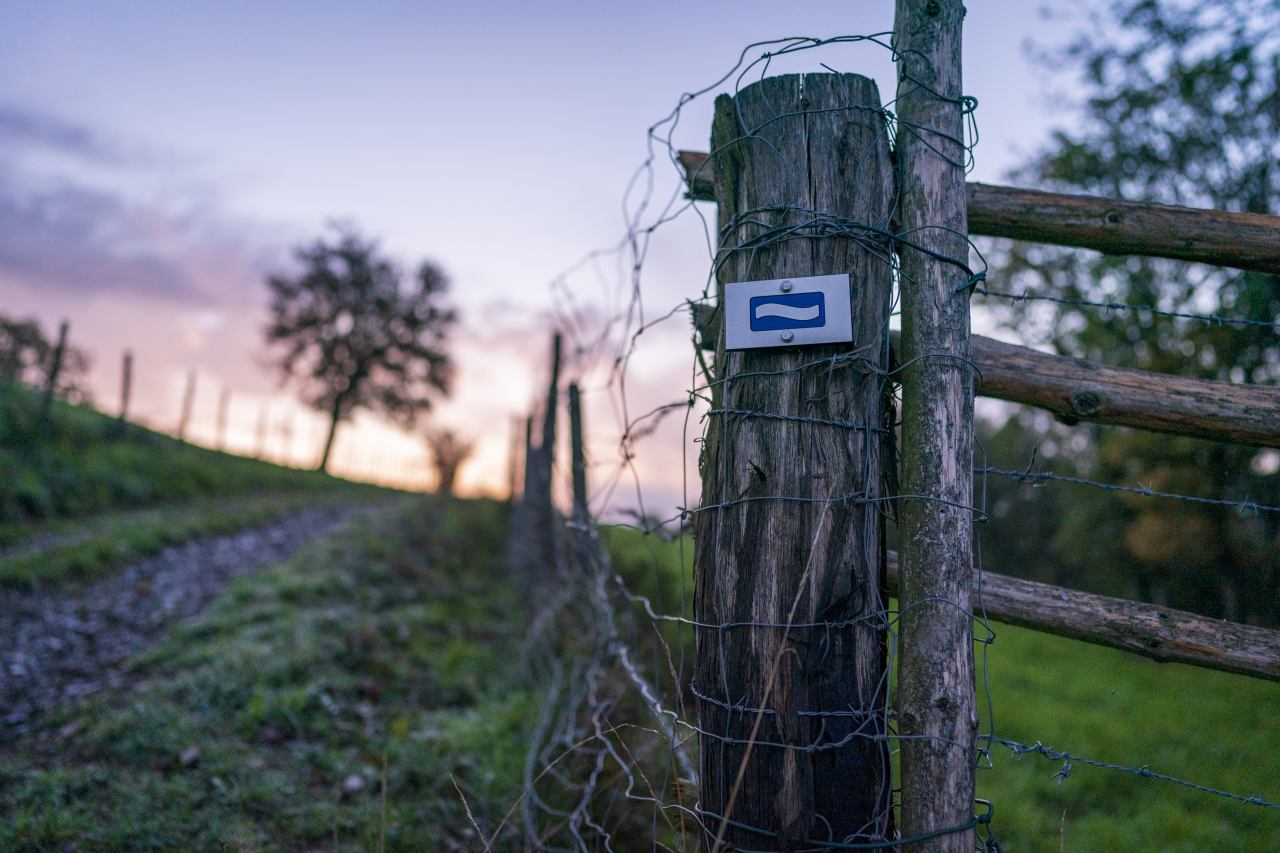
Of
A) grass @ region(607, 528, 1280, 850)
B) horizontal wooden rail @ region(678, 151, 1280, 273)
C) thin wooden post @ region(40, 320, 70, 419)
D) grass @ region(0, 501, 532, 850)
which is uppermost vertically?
thin wooden post @ region(40, 320, 70, 419)

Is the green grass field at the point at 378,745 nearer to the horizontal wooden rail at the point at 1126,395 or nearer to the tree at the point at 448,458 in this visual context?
the horizontal wooden rail at the point at 1126,395

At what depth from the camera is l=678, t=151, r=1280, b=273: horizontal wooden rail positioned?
77.2 inches

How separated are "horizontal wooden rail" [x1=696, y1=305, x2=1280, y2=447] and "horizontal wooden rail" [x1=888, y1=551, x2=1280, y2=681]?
1.52 feet

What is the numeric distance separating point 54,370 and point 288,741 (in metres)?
10.6

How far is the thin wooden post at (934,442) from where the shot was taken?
1.60 metres

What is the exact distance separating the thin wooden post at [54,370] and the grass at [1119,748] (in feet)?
30.5

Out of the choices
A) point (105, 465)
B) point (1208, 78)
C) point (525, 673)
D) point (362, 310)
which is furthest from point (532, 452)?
point (362, 310)

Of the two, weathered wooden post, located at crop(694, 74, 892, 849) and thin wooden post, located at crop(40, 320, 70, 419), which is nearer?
weathered wooden post, located at crop(694, 74, 892, 849)

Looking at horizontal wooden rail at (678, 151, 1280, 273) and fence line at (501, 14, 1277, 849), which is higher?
horizontal wooden rail at (678, 151, 1280, 273)

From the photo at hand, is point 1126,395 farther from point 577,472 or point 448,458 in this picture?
point 448,458

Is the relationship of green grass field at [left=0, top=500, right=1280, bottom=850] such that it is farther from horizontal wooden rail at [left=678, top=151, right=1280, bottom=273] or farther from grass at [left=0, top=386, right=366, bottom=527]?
grass at [left=0, top=386, right=366, bottom=527]

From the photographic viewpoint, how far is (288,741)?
3938mm

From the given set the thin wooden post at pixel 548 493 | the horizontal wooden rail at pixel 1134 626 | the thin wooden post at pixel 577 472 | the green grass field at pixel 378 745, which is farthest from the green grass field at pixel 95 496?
the horizontal wooden rail at pixel 1134 626

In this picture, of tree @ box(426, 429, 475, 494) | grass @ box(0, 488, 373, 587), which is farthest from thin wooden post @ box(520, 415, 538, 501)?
tree @ box(426, 429, 475, 494)
